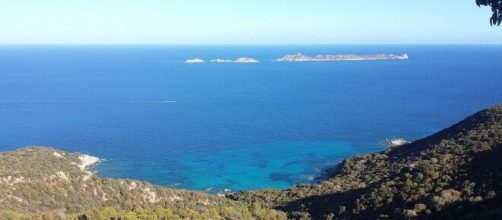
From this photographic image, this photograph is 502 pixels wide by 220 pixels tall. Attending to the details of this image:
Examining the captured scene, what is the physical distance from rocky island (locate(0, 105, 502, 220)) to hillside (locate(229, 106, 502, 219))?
0.07m

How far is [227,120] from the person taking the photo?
10950 cm

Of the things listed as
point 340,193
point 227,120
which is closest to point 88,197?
point 340,193

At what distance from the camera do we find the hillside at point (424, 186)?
91.0 ft

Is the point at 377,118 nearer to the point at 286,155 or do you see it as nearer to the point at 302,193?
the point at 286,155

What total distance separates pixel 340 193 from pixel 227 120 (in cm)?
6902

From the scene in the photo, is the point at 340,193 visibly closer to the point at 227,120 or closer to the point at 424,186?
the point at 424,186

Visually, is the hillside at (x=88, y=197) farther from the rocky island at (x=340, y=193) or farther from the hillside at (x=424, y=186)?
the hillside at (x=424, y=186)

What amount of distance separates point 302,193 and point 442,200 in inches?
841

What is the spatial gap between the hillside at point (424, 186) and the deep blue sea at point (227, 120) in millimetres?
14830

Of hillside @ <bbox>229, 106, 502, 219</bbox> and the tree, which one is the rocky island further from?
the tree

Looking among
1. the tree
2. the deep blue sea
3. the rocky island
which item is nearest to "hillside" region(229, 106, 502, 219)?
the rocky island

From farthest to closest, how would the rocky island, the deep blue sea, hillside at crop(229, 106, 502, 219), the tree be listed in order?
the deep blue sea → the rocky island → hillside at crop(229, 106, 502, 219) → the tree

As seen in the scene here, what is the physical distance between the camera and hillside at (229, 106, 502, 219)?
27734 mm

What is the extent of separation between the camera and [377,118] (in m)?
108
